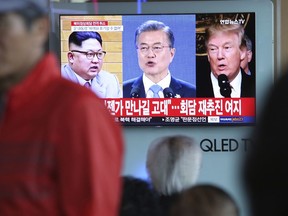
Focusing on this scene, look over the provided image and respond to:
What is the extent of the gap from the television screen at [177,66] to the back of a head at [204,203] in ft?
12.5

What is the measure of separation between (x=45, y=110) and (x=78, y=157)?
0.55 ft

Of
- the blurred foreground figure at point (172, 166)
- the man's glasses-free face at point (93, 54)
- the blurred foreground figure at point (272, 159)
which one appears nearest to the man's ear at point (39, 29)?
the blurred foreground figure at point (272, 159)

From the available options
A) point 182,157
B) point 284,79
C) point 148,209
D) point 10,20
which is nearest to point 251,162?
point 284,79

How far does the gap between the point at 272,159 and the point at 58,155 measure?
0.77m

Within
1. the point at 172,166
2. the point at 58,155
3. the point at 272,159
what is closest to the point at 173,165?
the point at 172,166

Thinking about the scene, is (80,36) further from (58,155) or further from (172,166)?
(58,155)

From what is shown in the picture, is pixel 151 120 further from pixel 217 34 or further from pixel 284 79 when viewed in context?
pixel 284 79

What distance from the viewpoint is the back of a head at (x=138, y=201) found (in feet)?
11.3

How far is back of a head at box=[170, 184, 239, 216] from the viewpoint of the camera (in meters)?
2.95

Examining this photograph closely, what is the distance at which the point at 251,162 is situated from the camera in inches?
73.3

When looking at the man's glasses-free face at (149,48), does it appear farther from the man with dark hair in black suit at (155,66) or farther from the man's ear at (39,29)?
the man's ear at (39,29)

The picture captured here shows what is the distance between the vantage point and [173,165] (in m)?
4.29

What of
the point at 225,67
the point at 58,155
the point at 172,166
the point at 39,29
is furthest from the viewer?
the point at 225,67

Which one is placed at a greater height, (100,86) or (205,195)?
(100,86)
